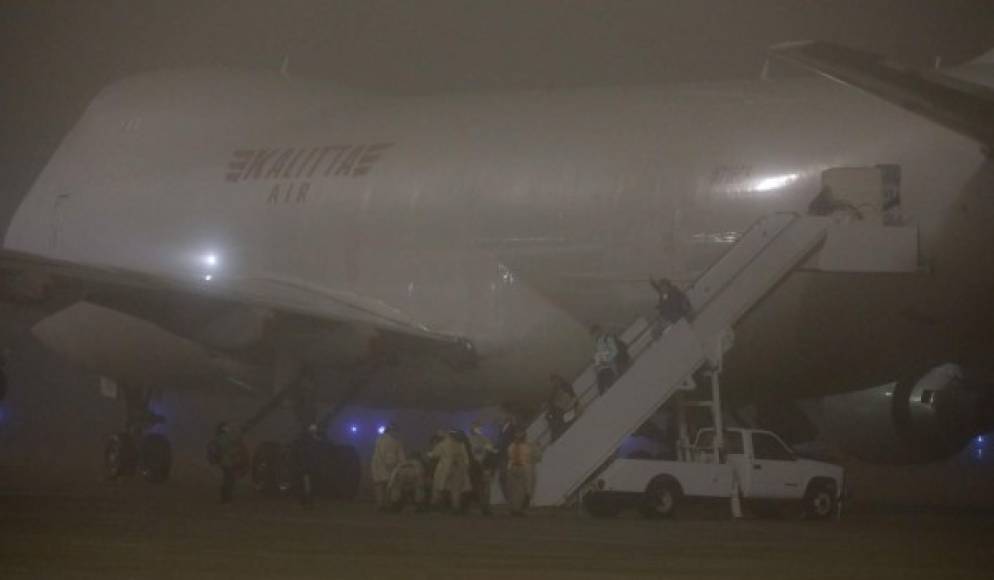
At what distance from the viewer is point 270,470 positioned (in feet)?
89.9

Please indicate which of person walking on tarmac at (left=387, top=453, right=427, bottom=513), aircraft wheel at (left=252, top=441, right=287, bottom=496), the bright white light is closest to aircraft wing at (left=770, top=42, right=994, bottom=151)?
the bright white light

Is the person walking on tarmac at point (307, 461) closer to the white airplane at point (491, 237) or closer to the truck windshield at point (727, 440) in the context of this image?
the white airplane at point (491, 237)

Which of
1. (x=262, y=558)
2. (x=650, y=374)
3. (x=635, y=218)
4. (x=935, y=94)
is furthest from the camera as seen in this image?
(x=635, y=218)

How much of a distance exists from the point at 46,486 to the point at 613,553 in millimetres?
12766

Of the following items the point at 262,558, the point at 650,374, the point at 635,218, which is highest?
the point at 635,218

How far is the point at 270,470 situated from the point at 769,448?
7.70 meters

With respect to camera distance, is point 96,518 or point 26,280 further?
point 26,280

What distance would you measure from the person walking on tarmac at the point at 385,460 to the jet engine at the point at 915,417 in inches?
295

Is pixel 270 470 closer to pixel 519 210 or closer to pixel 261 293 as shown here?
pixel 261 293

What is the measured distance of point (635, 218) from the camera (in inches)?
995

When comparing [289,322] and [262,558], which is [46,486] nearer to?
[289,322]

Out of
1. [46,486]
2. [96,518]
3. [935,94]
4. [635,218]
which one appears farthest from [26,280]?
[935,94]

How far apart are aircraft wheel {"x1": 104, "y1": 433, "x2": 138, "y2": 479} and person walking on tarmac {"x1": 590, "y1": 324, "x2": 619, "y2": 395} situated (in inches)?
395

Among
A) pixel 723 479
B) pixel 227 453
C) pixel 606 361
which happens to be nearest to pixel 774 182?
pixel 606 361
